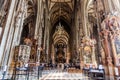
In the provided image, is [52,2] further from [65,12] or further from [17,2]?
[17,2]

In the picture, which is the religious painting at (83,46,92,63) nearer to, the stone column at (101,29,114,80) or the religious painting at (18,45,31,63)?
the religious painting at (18,45,31,63)

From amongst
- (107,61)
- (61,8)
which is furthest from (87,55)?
(61,8)

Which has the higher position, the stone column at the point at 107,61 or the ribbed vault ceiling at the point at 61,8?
the ribbed vault ceiling at the point at 61,8

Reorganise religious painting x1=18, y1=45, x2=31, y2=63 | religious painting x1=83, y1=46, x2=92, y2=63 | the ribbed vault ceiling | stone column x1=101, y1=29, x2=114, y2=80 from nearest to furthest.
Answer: stone column x1=101, y1=29, x2=114, y2=80 → religious painting x1=18, y1=45, x2=31, y2=63 → religious painting x1=83, y1=46, x2=92, y2=63 → the ribbed vault ceiling

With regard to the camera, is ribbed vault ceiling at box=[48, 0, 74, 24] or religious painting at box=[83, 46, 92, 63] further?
ribbed vault ceiling at box=[48, 0, 74, 24]

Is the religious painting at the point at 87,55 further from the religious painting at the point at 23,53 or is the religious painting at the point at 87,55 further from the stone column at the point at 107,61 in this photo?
the stone column at the point at 107,61

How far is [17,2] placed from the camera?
9.48 metres

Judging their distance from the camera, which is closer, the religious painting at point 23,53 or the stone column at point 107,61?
the stone column at point 107,61

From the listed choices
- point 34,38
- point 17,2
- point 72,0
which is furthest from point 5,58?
point 72,0

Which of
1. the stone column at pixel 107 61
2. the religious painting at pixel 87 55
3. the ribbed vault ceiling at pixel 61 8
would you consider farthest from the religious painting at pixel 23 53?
the ribbed vault ceiling at pixel 61 8

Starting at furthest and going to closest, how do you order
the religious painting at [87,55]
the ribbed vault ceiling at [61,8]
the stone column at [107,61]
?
the ribbed vault ceiling at [61,8] → the religious painting at [87,55] → the stone column at [107,61]

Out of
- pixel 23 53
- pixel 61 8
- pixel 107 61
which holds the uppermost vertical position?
pixel 61 8

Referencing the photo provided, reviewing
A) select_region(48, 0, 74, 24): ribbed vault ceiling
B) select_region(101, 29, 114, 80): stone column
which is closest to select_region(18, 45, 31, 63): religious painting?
select_region(101, 29, 114, 80): stone column

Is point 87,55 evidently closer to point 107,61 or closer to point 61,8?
point 107,61
